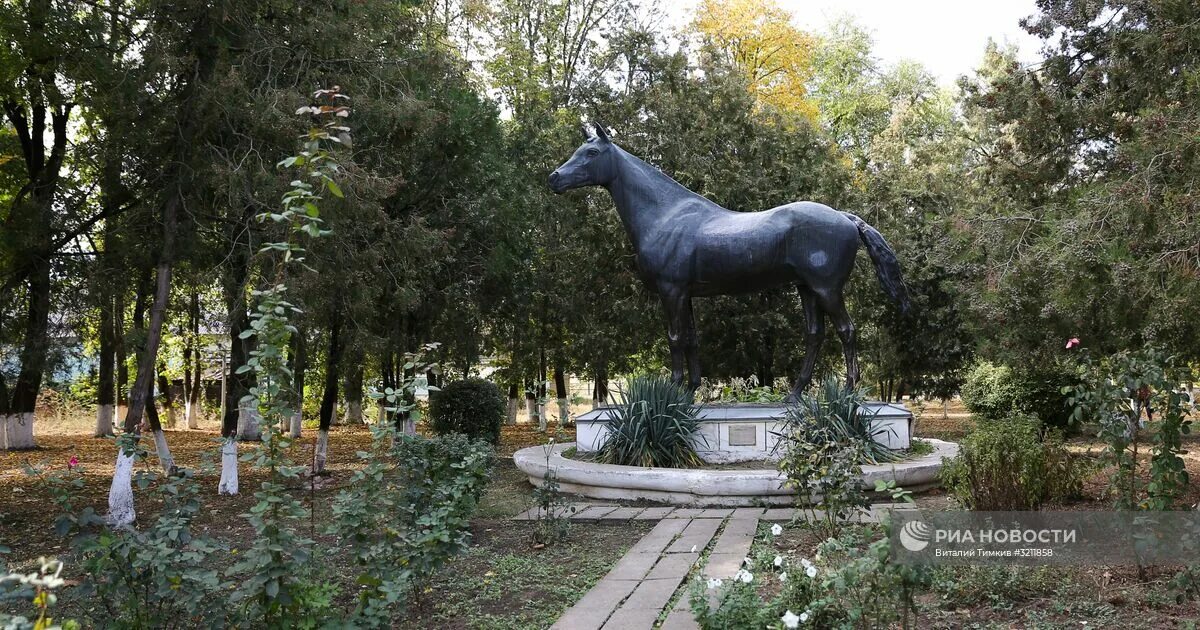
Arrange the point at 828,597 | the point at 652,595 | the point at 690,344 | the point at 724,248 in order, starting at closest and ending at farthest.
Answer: the point at 828,597, the point at 652,595, the point at 724,248, the point at 690,344

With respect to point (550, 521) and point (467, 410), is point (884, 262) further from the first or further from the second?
point (467, 410)

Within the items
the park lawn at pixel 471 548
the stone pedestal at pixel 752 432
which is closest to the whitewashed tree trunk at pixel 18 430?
the park lawn at pixel 471 548

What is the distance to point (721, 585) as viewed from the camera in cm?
354

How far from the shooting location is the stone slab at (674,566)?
5.15 meters

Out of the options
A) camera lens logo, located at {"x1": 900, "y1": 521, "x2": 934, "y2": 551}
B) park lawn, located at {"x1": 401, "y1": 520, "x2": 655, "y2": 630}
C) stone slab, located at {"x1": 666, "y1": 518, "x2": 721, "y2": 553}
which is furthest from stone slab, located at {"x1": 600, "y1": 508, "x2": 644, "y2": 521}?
camera lens logo, located at {"x1": 900, "y1": 521, "x2": 934, "y2": 551}

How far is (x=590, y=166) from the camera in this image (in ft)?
30.8

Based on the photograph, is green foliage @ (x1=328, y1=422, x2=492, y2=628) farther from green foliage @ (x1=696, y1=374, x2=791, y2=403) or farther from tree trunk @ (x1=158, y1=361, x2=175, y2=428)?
tree trunk @ (x1=158, y1=361, x2=175, y2=428)

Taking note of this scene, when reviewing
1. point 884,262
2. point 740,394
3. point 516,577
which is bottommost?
point 516,577

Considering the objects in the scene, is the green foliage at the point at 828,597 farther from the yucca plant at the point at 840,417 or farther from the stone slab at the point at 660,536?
the yucca plant at the point at 840,417

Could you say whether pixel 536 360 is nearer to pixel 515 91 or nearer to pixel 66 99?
pixel 515 91

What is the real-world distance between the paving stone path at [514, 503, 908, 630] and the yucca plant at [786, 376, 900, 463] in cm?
84

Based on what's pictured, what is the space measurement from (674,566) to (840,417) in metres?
3.16

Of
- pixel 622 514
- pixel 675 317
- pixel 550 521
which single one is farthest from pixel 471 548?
pixel 675 317

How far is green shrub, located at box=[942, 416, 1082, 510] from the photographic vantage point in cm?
559
